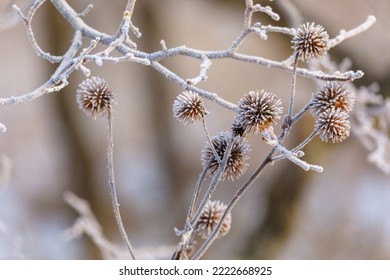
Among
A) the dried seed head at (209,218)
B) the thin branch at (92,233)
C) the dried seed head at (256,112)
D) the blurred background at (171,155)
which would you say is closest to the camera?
the dried seed head at (256,112)

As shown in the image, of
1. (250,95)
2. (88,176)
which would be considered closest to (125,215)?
(88,176)

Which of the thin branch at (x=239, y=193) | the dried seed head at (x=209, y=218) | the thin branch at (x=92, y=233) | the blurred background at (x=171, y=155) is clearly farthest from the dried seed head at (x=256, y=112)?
the blurred background at (x=171, y=155)

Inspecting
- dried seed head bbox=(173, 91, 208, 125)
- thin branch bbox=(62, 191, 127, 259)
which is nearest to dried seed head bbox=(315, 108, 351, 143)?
dried seed head bbox=(173, 91, 208, 125)

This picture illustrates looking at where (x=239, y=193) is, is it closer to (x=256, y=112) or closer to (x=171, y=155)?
(x=256, y=112)

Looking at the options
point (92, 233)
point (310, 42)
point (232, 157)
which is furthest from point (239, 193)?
point (92, 233)

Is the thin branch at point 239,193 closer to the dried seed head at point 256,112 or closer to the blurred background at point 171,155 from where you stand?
the dried seed head at point 256,112
